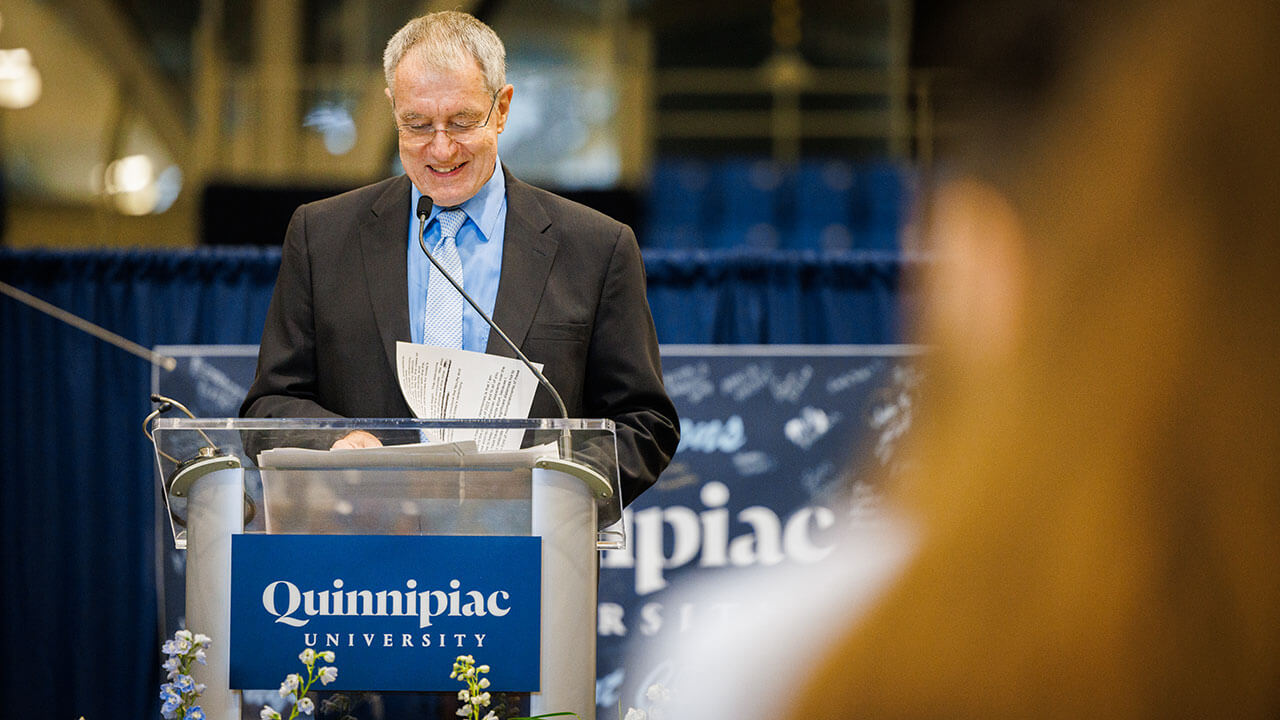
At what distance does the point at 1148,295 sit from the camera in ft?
3.73

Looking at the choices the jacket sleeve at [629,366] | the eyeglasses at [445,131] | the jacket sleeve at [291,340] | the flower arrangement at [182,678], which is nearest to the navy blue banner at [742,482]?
the jacket sleeve at [629,366]

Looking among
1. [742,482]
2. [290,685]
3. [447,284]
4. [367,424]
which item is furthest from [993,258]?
[742,482]

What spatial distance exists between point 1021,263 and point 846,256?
2.64 m

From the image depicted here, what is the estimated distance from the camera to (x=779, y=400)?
3.70 metres

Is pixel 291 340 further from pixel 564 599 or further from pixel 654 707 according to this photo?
pixel 654 707

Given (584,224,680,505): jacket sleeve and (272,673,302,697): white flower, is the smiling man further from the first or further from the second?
(272,673,302,697): white flower

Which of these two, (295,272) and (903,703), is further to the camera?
(903,703)

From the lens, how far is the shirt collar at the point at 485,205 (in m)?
1.91

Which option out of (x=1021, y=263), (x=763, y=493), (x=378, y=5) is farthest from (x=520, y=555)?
(x=378, y=5)

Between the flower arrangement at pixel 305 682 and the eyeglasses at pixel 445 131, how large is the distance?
77 cm

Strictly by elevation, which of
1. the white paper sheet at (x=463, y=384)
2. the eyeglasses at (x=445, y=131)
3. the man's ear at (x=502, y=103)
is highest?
the man's ear at (x=502, y=103)

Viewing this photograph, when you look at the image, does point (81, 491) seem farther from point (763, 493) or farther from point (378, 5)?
point (378, 5)

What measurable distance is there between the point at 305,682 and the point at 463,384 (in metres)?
0.40

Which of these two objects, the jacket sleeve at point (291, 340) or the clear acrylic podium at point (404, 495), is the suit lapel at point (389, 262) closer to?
the jacket sleeve at point (291, 340)
